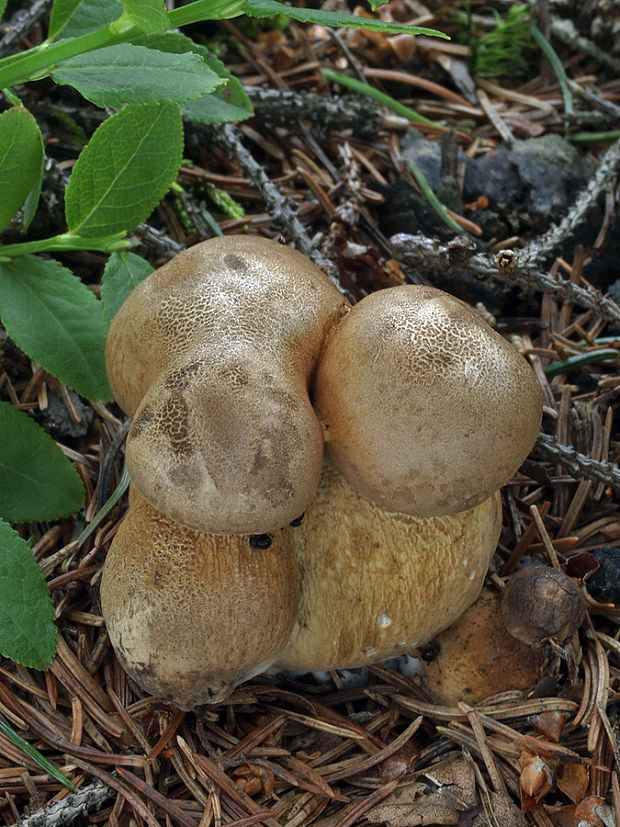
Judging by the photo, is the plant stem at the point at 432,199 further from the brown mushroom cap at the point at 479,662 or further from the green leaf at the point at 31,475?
the green leaf at the point at 31,475

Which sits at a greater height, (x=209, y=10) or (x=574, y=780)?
(x=209, y=10)

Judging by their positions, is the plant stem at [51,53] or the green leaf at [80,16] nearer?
the plant stem at [51,53]

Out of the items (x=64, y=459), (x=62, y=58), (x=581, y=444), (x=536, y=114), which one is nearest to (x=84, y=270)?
(x=64, y=459)

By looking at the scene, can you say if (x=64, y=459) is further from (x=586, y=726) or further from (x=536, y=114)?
(x=536, y=114)

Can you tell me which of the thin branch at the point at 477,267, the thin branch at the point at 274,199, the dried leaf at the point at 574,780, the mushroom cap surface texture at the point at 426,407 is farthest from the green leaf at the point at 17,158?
the dried leaf at the point at 574,780

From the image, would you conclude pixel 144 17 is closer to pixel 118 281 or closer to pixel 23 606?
pixel 118 281

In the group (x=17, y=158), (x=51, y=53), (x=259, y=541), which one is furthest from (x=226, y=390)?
(x=17, y=158)

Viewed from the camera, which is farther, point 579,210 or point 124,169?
point 579,210
